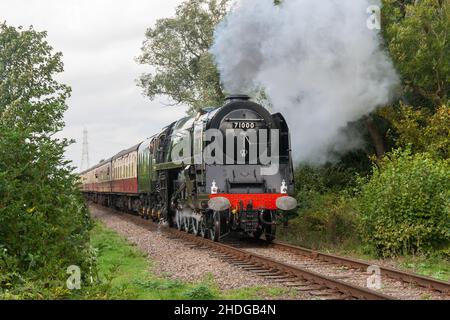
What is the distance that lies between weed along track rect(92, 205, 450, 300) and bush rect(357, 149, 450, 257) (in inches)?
59.3

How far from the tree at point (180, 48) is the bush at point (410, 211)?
92.6ft

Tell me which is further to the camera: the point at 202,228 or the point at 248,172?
the point at 202,228

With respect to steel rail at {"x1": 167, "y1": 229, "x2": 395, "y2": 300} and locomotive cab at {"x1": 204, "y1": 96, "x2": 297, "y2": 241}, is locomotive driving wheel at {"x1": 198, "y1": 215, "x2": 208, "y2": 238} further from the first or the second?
locomotive cab at {"x1": 204, "y1": 96, "x2": 297, "y2": 241}

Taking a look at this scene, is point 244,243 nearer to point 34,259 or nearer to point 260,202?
point 260,202

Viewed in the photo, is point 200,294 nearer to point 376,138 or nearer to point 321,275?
point 321,275

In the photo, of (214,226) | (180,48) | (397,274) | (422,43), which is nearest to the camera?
(397,274)

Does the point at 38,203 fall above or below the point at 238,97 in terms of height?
below

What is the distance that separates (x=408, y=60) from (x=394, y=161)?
556cm

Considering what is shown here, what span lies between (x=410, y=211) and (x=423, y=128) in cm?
607

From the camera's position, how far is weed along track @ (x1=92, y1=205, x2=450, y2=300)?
870 centimetres

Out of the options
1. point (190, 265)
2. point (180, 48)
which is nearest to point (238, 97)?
point (190, 265)

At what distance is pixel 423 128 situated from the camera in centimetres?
1823

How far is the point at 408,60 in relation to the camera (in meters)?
19.1

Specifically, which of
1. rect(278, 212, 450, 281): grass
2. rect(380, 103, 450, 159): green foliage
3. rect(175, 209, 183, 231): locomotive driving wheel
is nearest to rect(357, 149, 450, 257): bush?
rect(278, 212, 450, 281): grass
